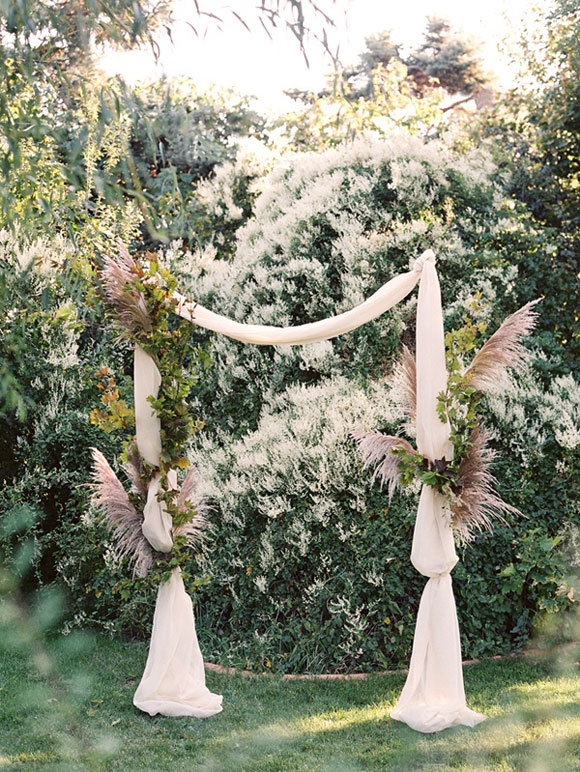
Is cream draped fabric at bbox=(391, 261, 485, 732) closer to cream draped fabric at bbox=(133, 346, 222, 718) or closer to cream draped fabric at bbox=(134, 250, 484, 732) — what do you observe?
cream draped fabric at bbox=(134, 250, 484, 732)

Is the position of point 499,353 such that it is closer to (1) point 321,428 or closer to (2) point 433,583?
(2) point 433,583

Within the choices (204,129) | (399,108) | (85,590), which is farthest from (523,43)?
(85,590)

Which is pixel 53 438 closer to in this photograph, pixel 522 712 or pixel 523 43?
pixel 522 712

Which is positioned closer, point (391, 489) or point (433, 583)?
point (433, 583)

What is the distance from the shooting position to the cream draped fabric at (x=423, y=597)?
4.91 metres

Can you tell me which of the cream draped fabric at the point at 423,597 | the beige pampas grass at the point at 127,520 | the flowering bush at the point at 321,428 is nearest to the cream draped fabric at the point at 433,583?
the cream draped fabric at the point at 423,597

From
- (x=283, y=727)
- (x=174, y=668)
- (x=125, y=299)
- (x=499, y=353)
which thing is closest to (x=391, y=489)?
(x=499, y=353)

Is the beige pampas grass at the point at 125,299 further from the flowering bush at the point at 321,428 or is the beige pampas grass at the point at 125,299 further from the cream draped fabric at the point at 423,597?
the flowering bush at the point at 321,428

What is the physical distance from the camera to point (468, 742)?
4645mm

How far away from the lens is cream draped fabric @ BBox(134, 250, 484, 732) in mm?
4910

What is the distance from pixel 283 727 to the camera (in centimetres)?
505

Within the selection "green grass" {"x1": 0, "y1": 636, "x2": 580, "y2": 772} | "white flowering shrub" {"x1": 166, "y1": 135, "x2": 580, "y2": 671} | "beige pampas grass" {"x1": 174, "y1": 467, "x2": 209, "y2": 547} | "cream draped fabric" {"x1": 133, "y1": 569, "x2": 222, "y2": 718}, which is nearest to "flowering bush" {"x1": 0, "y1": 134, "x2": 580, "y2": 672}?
"white flowering shrub" {"x1": 166, "y1": 135, "x2": 580, "y2": 671}

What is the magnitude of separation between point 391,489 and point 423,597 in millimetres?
710

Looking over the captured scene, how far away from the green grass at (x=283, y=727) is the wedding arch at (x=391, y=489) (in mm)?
197
